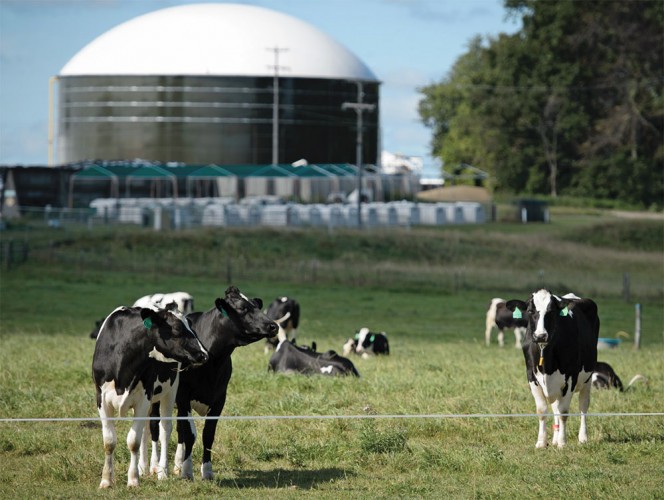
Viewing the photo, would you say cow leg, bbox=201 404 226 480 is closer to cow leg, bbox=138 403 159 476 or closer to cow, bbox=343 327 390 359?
cow leg, bbox=138 403 159 476

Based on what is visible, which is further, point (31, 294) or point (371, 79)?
point (371, 79)

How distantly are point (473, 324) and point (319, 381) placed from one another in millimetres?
16482

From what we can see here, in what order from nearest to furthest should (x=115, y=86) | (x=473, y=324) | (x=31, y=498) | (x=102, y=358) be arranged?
(x=31, y=498) → (x=102, y=358) → (x=473, y=324) → (x=115, y=86)

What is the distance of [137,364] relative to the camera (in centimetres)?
1152

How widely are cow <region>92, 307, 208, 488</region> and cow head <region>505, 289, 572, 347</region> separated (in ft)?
12.2

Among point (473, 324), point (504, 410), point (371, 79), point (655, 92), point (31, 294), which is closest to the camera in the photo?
point (504, 410)

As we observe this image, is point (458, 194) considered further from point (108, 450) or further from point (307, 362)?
point (108, 450)

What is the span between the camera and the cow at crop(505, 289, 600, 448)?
13.4 m

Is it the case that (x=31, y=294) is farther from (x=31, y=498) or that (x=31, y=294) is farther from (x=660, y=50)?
(x=660, y=50)

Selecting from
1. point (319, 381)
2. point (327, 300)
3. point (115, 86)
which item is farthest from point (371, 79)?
point (319, 381)

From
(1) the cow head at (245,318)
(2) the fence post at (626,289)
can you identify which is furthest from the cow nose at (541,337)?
(2) the fence post at (626,289)

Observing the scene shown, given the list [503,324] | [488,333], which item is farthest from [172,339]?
[488,333]

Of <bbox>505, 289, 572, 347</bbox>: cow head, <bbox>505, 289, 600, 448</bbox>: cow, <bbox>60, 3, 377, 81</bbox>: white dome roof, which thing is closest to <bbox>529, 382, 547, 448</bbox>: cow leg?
<bbox>505, 289, 600, 448</bbox>: cow

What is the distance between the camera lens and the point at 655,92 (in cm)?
9100
